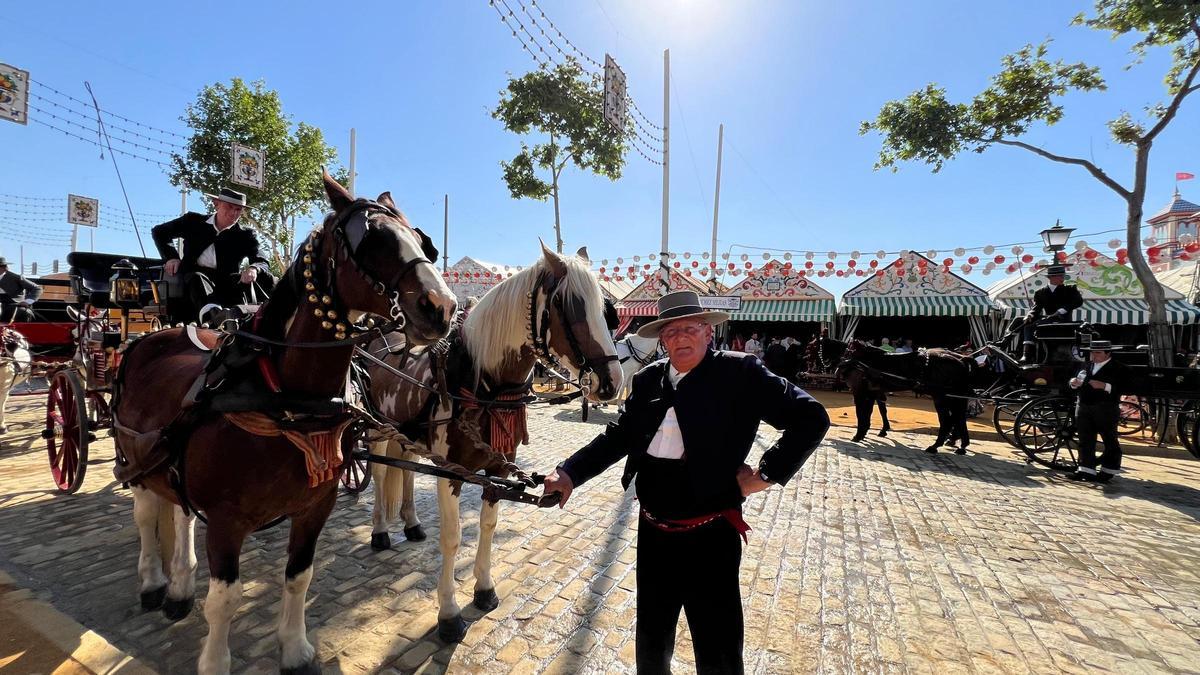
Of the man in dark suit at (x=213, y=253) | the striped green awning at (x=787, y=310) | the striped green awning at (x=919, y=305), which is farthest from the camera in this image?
the striped green awning at (x=787, y=310)

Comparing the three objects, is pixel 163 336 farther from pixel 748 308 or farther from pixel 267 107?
pixel 267 107

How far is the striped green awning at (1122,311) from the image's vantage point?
13875mm

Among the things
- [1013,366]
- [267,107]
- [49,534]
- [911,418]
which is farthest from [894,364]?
[267,107]

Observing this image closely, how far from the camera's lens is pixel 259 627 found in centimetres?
301

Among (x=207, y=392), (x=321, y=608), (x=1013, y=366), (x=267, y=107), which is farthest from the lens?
(x=267, y=107)

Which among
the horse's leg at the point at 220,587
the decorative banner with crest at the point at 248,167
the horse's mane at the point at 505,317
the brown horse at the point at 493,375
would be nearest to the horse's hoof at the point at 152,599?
the horse's leg at the point at 220,587

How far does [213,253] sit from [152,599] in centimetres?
244

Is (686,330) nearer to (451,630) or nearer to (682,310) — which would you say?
(682,310)

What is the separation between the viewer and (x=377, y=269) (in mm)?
1921

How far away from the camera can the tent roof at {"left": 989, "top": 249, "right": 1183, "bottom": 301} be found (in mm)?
14672

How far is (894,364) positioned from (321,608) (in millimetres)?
10221

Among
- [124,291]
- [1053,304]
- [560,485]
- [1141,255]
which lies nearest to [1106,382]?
[1053,304]

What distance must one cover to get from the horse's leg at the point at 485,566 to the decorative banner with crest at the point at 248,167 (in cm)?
1277

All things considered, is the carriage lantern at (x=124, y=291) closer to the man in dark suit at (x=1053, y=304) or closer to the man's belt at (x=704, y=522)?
the man's belt at (x=704, y=522)
